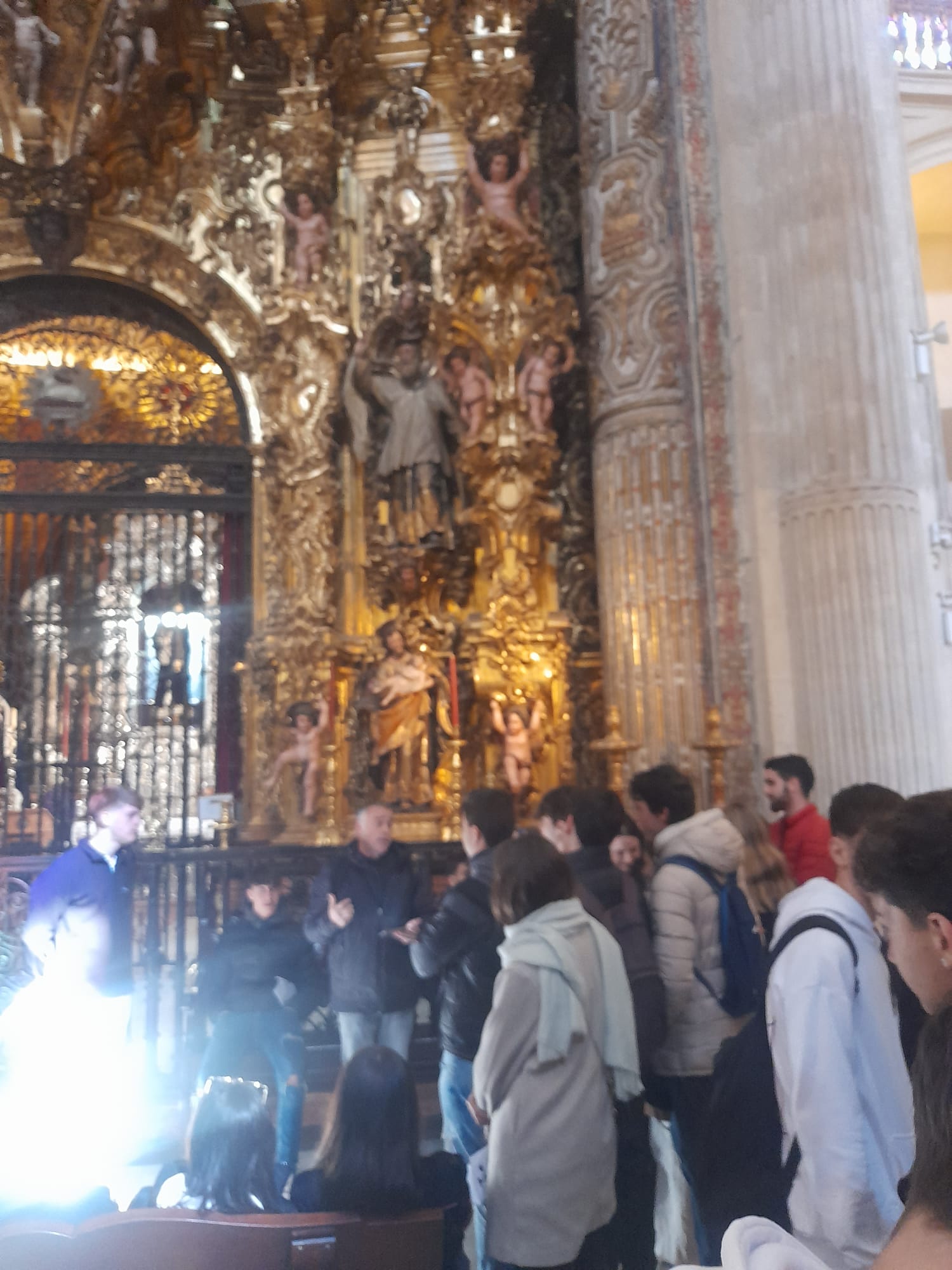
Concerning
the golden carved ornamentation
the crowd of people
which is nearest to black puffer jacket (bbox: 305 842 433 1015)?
the crowd of people

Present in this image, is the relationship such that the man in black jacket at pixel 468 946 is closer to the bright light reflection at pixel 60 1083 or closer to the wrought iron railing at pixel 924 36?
the bright light reflection at pixel 60 1083

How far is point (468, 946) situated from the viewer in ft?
11.5

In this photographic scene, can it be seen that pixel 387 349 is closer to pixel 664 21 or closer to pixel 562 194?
pixel 562 194

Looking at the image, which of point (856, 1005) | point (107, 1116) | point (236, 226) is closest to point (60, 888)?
point (107, 1116)

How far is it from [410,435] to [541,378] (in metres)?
1.29

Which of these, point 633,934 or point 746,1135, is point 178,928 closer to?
point 633,934

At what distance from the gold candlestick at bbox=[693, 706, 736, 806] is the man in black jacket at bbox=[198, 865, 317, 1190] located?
3.09m

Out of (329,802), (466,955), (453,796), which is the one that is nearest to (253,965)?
(466,955)

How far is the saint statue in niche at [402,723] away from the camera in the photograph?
9062 mm

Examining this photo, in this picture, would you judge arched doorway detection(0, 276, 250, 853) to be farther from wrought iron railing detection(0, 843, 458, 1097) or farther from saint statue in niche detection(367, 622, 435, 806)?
wrought iron railing detection(0, 843, 458, 1097)

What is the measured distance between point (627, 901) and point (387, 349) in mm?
7751

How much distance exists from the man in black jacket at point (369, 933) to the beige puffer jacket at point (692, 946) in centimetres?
155

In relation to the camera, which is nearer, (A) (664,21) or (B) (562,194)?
(A) (664,21)

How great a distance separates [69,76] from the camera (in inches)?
375
